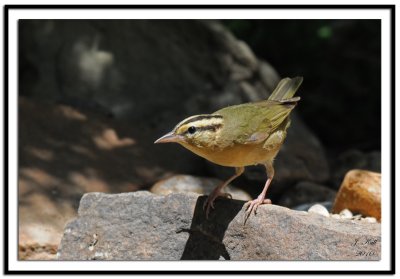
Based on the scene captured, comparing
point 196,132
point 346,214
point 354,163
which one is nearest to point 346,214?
point 346,214

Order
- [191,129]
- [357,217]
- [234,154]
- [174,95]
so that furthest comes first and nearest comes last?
1. [174,95]
2. [357,217]
3. [234,154]
4. [191,129]

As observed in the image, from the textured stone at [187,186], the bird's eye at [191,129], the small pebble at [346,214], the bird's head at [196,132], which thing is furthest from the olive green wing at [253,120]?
the textured stone at [187,186]

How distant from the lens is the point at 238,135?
5.83 m

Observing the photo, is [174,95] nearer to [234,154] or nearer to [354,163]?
[354,163]

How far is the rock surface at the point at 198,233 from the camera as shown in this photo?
553 centimetres

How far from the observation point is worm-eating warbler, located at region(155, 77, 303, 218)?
5.54 meters

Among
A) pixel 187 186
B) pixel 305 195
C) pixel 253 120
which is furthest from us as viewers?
pixel 305 195

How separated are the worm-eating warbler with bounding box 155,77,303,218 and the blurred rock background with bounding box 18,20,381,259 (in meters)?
2.19

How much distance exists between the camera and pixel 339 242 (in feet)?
18.0

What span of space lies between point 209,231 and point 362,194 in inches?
72.5

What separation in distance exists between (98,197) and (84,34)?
507 centimetres

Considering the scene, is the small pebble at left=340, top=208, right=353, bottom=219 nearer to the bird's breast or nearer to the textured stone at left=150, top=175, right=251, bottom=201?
the bird's breast

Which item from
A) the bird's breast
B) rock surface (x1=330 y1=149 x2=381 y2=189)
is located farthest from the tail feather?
rock surface (x1=330 y1=149 x2=381 y2=189)
